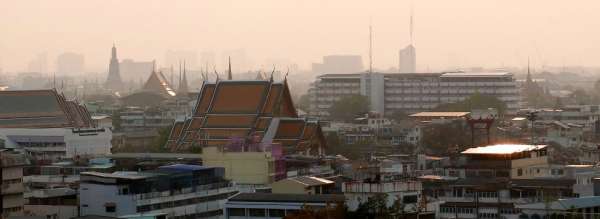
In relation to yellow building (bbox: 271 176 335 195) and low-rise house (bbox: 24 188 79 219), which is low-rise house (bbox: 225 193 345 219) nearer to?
yellow building (bbox: 271 176 335 195)

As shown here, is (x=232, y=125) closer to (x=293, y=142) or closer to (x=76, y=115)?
(x=293, y=142)

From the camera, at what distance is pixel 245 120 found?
8625 centimetres

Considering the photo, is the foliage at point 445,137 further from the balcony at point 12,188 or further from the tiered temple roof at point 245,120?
the balcony at point 12,188

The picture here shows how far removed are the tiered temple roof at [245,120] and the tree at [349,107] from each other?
37579 mm

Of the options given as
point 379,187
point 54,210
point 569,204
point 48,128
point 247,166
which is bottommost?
point 54,210

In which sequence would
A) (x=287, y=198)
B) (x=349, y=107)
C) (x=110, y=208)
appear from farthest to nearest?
(x=349, y=107), (x=110, y=208), (x=287, y=198)

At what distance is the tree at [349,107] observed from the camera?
12709cm

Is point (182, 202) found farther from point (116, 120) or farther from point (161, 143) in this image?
point (116, 120)

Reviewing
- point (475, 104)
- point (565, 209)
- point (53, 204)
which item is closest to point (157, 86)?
point (475, 104)

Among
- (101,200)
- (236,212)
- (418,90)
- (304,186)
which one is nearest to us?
(236,212)

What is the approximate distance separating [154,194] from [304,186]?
4.83 m

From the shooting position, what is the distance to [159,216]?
47656 millimetres

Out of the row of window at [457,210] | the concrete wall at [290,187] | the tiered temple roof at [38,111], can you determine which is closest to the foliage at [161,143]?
the tiered temple roof at [38,111]

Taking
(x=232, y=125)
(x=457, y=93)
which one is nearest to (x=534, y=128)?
(x=232, y=125)
